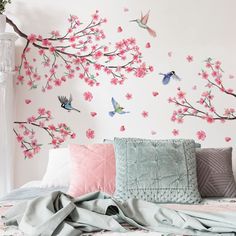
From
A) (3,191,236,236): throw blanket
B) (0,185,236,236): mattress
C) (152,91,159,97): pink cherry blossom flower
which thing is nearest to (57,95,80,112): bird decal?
(152,91,159,97): pink cherry blossom flower

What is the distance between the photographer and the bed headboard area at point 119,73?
3.13 m

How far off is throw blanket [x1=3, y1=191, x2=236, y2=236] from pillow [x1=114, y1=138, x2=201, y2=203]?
43 cm

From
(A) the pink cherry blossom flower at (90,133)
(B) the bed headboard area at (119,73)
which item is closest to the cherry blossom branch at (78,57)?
(B) the bed headboard area at (119,73)

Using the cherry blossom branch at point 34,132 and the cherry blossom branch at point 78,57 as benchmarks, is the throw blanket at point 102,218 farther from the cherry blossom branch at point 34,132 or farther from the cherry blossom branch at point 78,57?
the cherry blossom branch at point 78,57

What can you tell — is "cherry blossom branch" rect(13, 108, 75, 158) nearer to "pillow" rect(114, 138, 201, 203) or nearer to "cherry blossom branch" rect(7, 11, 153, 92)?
"cherry blossom branch" rect(7, 11, 153, 92)

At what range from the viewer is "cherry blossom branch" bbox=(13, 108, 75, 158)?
10.6ft

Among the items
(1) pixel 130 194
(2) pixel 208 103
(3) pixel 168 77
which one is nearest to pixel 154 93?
(3) pixel 168 77

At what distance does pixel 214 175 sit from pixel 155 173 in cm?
44

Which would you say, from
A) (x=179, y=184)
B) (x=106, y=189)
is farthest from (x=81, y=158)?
(x=179, y=184)

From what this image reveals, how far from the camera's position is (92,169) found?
8.11 feet

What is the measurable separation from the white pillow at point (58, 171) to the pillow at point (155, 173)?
0.47m

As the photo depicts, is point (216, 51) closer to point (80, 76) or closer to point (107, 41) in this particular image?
point (107, 41)

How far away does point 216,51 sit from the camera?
3.14 m

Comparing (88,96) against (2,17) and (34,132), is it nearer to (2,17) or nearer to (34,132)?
(34,132)
